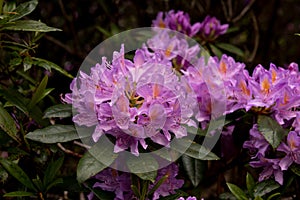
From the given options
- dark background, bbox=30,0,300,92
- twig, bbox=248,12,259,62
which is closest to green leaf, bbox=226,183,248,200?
dark background, bbox=30,0,300,92

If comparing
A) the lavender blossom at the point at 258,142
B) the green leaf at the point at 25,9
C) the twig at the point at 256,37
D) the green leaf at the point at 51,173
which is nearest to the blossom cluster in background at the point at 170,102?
the lavender blossom at the point at 258,142

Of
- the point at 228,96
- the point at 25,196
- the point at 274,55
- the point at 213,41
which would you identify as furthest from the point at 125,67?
the point at 274,55

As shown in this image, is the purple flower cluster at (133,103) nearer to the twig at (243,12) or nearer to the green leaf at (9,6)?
the green leaf at (9,6)

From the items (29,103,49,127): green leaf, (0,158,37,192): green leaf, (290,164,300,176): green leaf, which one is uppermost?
(29,103,49,127): green leaf

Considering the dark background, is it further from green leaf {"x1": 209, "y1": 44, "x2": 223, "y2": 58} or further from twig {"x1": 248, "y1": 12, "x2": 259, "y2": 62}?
green leaf {"x1": 209, "y1": 44, "x2": 223, "y2": 58}

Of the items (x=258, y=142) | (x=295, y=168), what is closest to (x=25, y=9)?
(x=258, y=142)

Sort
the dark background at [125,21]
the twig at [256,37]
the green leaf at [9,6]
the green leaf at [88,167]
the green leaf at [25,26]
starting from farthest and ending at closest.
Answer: the twig at [256,37], the dark background at [125,21], the green leaf at [9,6], the green leaf at [25,26], the green leaf at [88,167]

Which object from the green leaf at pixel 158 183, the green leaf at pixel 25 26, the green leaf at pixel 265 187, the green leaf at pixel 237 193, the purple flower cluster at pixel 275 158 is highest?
the green leaf at pixel 25 26
